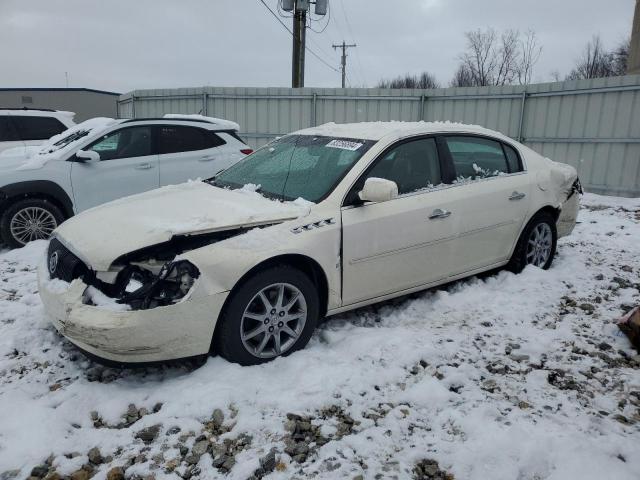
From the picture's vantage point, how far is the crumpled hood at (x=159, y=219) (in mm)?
3086

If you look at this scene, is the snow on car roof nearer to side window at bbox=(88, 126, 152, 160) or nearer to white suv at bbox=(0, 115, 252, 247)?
white suv at bbox=(0, 115, 252, 247)

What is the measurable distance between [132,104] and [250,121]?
168 inches

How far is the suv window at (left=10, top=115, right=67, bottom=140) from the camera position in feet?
28.9

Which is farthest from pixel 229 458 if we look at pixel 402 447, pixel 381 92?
pixel 381 92

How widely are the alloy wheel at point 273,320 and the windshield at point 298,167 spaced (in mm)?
733

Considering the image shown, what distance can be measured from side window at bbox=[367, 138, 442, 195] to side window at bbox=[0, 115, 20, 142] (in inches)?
296

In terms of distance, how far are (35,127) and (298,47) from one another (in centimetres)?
828

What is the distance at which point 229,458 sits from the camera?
2559 mm

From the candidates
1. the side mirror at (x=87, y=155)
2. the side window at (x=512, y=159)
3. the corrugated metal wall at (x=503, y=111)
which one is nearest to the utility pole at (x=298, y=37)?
the corrugated metal wall at (x=503, y=111)

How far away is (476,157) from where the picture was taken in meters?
4.70

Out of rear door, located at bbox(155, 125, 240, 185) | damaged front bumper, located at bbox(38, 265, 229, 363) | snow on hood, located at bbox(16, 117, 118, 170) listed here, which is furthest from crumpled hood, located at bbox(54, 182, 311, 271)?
rear door, located at bbox(155, 125, 240, 185)

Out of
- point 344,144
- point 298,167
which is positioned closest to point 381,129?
point 344,144

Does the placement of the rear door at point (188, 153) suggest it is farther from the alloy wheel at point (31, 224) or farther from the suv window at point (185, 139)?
the alloy wheel at point (31, 224)

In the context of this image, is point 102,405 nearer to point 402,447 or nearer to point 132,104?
point 402,447
